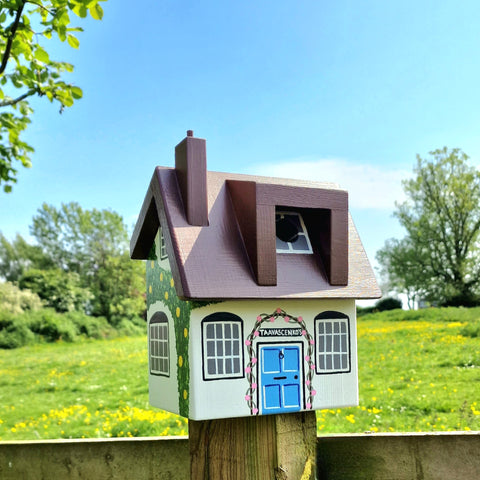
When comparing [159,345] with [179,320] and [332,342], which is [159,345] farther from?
[332,342]

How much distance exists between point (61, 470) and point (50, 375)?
8.38m

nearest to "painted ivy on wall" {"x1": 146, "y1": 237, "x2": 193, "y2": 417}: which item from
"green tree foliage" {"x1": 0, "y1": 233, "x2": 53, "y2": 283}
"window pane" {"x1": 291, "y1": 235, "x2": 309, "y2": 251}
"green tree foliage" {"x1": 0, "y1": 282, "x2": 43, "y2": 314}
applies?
"window pane" {"x1": 291, "y1": 235, "x2": 309, "y2": 251}

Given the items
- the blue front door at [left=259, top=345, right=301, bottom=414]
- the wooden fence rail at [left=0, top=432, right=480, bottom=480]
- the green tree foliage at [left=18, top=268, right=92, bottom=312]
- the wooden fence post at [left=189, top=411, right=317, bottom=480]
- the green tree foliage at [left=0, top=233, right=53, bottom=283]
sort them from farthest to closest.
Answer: the green tree foliage at [left=0, top=233, right=53, bottom=283], the green tree foliage at [left=18, top=268, right=92, bottom=312], the wooden fence rail at [left=0, top=432, right=480, bottom=480], the wooden fence post at [left=189, top=411, right=317, bottom=480], the blue front door at [left=259, top=345, right=301, bottom=414]

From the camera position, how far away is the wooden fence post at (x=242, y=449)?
11.4ft

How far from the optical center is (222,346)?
3.22 meters

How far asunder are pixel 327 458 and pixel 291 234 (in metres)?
1.65

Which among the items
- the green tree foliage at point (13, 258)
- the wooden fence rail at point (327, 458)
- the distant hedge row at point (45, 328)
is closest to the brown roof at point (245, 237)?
the wooden fence rail at point (327, 458)

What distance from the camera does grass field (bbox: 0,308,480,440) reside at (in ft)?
20.2

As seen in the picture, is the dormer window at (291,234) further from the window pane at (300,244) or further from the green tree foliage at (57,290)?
the green tree foliage at (57,290)

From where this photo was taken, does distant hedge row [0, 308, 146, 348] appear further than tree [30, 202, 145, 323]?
No

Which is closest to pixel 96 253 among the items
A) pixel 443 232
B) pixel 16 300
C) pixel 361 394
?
pixel 16 300

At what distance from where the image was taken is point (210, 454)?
3.47 meters

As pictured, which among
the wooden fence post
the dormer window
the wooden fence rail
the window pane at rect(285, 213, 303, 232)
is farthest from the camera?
the wooden fence rail

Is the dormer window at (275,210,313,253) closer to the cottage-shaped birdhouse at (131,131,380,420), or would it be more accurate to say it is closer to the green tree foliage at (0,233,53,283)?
the cottage-shaped birdhouse at (131,131,380,420)
